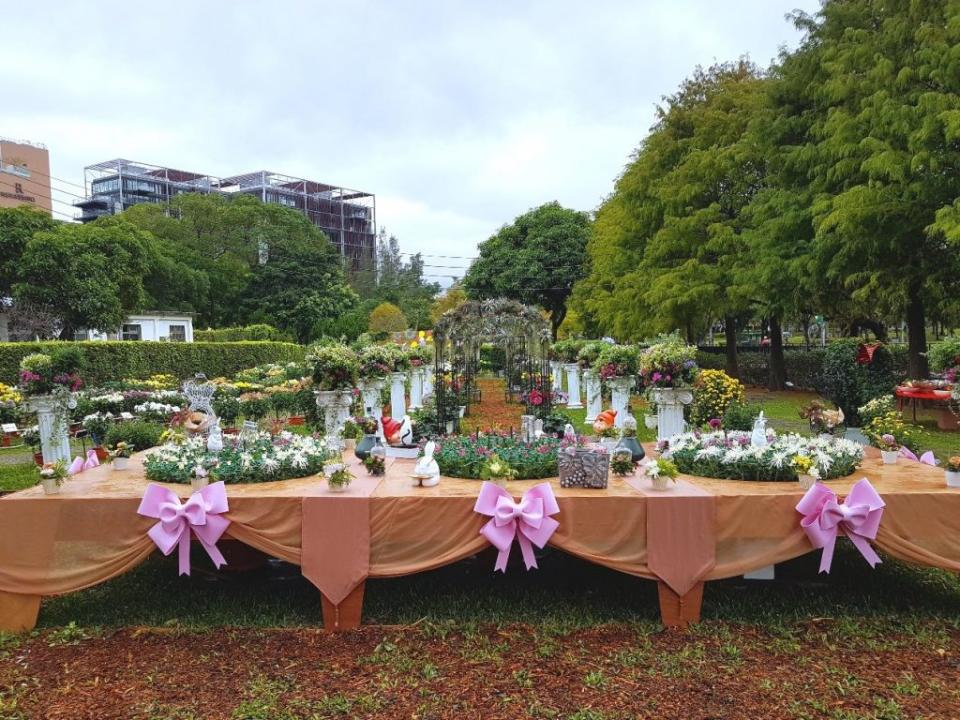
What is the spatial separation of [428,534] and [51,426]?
7.67 metres

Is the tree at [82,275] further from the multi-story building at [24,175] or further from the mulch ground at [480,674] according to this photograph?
the multi-story building at [24,175]

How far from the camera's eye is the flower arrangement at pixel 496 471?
4.78m

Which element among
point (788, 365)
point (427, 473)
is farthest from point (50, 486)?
point (788, 365)

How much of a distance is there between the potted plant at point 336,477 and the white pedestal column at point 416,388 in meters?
13.8

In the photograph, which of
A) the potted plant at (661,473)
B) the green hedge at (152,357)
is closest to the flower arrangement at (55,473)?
the potted plant at (661,473)

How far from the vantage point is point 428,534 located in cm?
452

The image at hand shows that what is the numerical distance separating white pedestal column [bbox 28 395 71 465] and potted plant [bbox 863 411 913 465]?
10311mm

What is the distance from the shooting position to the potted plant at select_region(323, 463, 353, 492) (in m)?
4.64

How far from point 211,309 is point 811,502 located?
42.4m

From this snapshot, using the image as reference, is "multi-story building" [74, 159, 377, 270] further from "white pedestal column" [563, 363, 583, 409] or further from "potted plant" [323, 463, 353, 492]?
"potted plant" [323, 463, 353, 492]

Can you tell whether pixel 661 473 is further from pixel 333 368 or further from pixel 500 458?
pixel 333 368

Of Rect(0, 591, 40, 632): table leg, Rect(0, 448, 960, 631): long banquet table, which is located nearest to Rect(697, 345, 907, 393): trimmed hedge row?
Rect(0, 448, 960, 631): long banquet table

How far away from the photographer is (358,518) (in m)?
4.49

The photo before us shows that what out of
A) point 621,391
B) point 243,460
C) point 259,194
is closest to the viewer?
point 243,460
